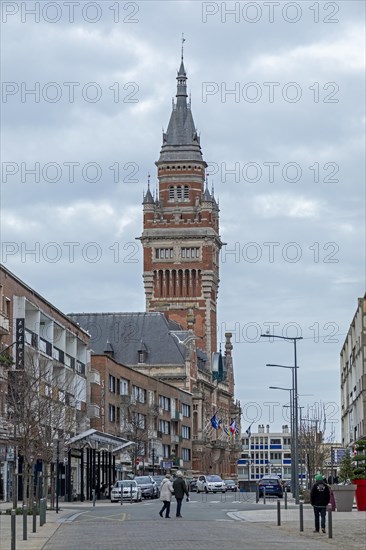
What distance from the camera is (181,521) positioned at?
140ft

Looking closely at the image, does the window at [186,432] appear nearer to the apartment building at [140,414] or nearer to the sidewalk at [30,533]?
the apartment building at [140,414]

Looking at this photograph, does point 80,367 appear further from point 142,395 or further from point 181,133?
point 181,133

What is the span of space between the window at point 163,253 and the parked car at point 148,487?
327 feet

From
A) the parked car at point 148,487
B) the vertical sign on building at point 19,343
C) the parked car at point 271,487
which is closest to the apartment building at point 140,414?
the parked car at point 148,487

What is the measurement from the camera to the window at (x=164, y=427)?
423 feet

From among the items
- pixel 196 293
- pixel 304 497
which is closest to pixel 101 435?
pixel 304 497

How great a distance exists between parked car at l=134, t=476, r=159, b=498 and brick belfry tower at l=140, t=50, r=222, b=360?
94.4m

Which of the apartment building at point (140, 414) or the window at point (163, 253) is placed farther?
the window at point (163, 253)

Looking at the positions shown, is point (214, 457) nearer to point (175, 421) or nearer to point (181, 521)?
point (175, 421)

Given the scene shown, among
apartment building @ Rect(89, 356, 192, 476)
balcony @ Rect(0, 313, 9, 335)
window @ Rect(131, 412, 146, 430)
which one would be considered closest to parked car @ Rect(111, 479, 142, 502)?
balcony @ Rect(0, 313, 9, 335)

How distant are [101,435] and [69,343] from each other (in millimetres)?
23215

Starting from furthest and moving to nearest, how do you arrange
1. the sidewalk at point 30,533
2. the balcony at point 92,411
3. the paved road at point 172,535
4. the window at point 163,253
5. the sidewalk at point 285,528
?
the window at point 163,253 → the balcony at point 92,411 → the sidewalk at point 285,528 → the sidewalk at point 30,533 → the paved road at point 172,535

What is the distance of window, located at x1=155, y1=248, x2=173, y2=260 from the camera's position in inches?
7067

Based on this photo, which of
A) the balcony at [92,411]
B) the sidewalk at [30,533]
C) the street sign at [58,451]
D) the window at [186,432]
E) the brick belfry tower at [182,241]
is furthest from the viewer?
the brick belfry tower at [182,241]
